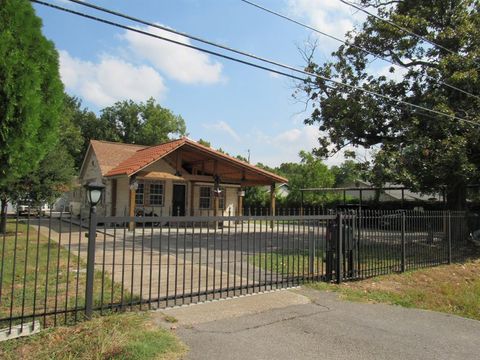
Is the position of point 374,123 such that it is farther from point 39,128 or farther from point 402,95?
point 39,128

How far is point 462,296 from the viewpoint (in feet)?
29.0

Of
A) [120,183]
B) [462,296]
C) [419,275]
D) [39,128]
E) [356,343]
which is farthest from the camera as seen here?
[120,183]

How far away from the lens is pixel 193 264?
991 centimetres

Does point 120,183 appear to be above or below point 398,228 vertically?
above

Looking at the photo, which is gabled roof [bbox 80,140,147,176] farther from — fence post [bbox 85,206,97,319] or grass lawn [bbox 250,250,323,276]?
fence post [bbox 85,206,97,319]

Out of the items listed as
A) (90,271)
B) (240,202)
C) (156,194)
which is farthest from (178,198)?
(90,271)

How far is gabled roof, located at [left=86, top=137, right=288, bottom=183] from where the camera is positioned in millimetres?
20484

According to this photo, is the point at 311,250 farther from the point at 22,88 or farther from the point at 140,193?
the point at 140,193

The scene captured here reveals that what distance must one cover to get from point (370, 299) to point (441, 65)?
1114 cm

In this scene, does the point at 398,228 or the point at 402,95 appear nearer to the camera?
the point at 398,228

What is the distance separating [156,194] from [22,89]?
746 inches

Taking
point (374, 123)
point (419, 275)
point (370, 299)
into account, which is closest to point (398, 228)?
point (419, 275)

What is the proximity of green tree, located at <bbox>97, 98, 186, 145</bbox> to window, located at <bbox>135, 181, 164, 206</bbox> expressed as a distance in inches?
1210

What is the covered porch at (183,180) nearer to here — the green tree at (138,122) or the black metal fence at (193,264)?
the black metal fence at (193,264)
